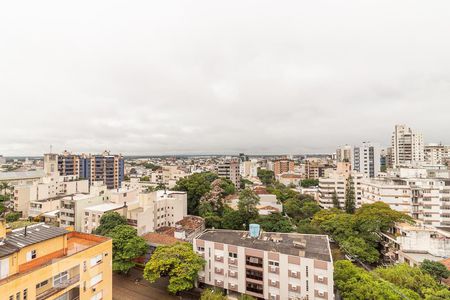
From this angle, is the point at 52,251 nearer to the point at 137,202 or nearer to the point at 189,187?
the point at 137,202

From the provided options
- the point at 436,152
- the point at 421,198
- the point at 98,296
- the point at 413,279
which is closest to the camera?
the point at 98,296

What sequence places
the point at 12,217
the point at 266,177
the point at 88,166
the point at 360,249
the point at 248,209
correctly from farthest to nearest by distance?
the point at 266,177 < the point at 88,166 < the point at 12,217 < the point at 248,209 < the point at 360,249

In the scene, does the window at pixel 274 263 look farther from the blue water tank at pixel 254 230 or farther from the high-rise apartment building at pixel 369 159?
the high-rise apartment building at pixel 369 159

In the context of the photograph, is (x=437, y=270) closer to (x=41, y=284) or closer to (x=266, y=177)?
(x=41, y=284)

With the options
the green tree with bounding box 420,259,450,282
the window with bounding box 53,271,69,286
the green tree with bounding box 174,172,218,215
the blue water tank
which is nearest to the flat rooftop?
the blue water tank

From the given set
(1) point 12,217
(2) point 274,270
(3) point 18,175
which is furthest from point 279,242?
(3) point 18,175

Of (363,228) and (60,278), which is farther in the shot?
(363,228)

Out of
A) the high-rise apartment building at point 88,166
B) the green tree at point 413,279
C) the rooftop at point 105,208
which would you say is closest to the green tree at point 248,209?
the rooftop at point 105,208
